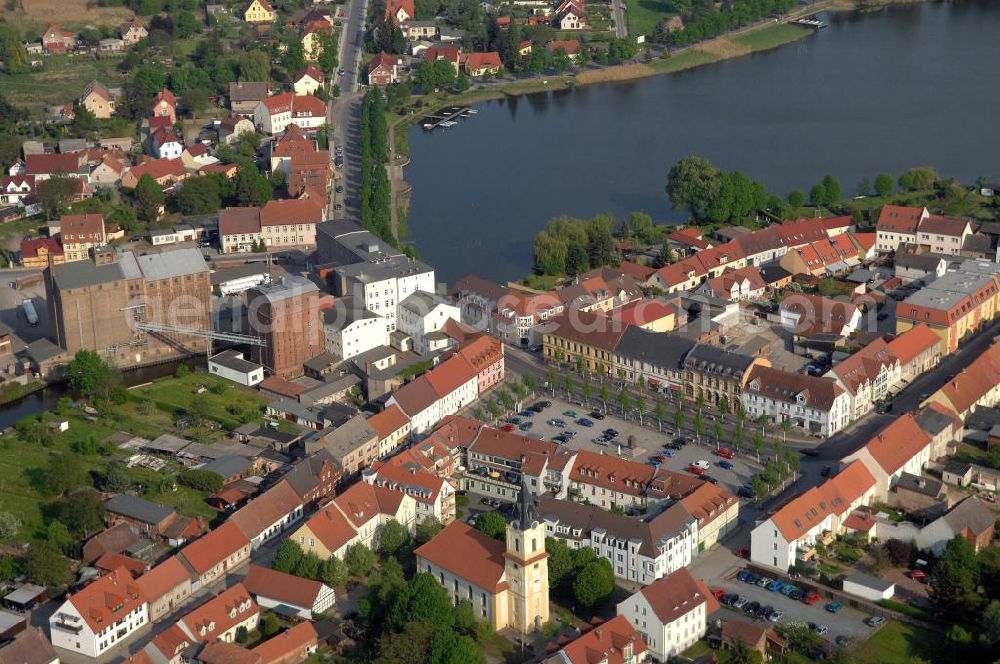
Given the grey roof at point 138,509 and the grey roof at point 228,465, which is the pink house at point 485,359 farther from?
the grey roof at point 138,509

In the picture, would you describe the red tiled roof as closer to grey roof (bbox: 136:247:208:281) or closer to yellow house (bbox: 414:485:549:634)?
yellow house (bbox: 414:485:549:634)

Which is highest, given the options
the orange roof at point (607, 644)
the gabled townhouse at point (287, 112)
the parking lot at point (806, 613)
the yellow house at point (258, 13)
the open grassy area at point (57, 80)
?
the yellow house at point (258, 13)

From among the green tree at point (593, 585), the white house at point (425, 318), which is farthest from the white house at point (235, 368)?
the green tree at point (593, 585)

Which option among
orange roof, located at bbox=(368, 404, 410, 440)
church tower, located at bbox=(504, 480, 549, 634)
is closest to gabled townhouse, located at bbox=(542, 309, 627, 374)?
orange roof, located at bbox=(368, 404, 410, 440)

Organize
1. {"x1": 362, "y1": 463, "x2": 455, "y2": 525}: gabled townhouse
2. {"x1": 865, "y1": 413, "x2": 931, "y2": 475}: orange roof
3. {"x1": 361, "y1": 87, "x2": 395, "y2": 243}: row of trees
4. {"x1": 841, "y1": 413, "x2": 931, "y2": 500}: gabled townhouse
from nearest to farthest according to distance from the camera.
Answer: {"x1": 362, "y1": 463, "x2": 455, "y2": 525}: gabled townhouse
{"x1": 841, "y1": 413, "x2": 931, "y2": 500}: gabled townhouse
{"x1": 865, "y1": 413, "x2": 931, "y2": 475}: orange roof
{"x1": 361, "y1": 87, "x2": 395, "y2": 243}: row of trees

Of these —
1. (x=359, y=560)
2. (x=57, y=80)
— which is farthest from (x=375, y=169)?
(x=359, y=560)

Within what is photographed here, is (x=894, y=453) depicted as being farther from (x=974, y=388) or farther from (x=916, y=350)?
(x=916, y=350)

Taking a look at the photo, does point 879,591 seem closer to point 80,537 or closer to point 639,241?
point 80,537
